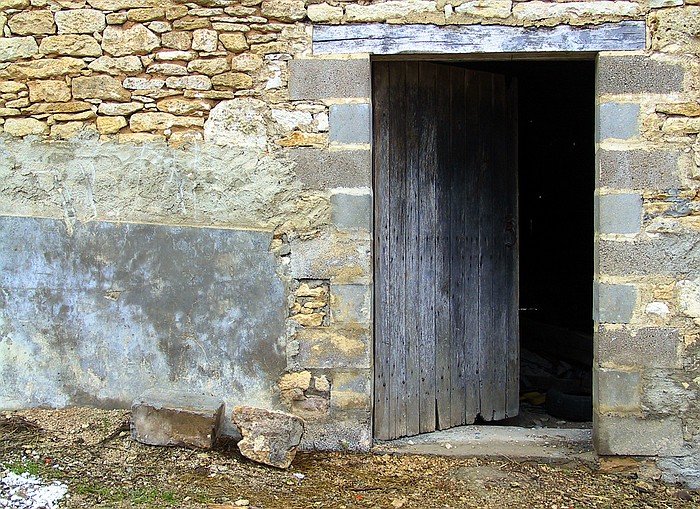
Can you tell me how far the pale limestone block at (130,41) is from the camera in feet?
13.3

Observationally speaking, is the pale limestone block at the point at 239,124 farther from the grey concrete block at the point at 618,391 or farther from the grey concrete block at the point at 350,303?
the grey concrete block at the point at 618,391

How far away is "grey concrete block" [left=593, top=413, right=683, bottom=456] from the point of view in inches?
154

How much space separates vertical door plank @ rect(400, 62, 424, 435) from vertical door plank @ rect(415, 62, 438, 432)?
3 centimetres

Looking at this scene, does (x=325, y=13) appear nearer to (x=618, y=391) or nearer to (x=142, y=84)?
(x=142, y=84)

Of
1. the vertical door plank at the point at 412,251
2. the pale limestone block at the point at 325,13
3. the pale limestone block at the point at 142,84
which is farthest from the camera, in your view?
the vertical door plank at the point at 412,251

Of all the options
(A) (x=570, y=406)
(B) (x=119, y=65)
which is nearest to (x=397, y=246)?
(B) (x=119, y=65)

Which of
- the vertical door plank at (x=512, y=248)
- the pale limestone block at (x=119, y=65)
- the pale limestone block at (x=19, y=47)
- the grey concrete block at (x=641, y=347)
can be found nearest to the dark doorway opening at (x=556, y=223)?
the vertical door plank at (x=512, y=248)

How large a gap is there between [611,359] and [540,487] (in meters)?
0.77

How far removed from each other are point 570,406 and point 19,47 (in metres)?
4.37

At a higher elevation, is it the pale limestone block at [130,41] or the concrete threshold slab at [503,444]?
the pale limestone block at [130,41]

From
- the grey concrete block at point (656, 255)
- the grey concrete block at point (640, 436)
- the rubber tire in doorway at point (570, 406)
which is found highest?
the grey concrete block at point (656, 255)

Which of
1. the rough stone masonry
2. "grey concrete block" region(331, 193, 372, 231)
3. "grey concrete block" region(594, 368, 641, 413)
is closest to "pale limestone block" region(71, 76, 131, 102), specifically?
the rough stone masonry

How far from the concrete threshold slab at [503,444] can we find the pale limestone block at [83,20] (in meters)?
2.82

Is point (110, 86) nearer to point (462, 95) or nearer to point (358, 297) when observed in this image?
point (358, 297)
